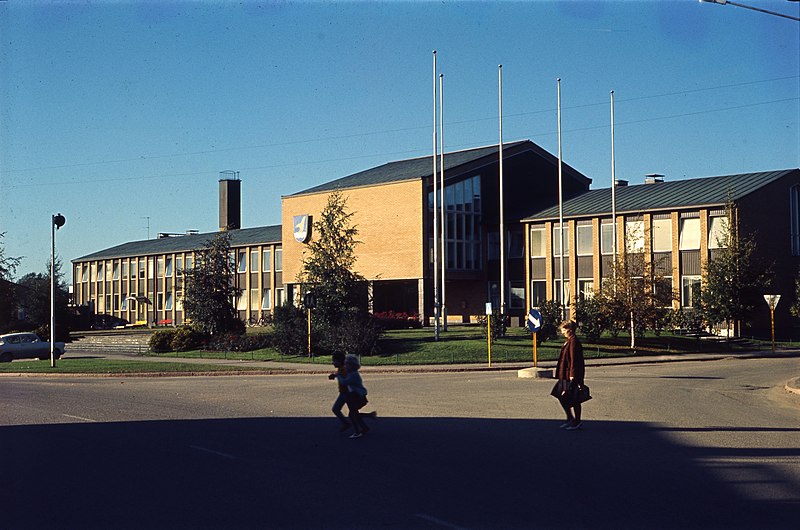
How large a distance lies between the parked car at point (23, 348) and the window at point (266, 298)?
31296mm

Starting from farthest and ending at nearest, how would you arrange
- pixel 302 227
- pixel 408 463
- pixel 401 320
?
pixel 302 227
pixel 401 320
pixel 408 463

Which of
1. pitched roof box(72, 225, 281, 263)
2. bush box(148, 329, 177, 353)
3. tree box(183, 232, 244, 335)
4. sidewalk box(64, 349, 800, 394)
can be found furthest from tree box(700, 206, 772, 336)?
pitched roof box(72, 225, 281, 263)

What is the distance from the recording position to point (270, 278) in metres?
79.2

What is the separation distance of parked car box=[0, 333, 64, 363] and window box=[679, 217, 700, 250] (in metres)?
33.7

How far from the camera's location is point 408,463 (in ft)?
38.4

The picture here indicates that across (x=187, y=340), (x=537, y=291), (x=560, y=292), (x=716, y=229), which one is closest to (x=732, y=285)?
(x=716, y=229)

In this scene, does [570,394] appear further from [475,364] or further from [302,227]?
[302,227]

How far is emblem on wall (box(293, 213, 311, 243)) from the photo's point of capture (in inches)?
2660

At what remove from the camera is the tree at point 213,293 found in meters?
50.3

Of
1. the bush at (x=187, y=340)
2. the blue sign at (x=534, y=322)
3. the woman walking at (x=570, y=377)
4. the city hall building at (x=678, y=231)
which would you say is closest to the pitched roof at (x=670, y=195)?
the city hall building at (x=678, y=231)

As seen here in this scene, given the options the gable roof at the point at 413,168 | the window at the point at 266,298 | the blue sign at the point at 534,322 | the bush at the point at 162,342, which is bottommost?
the bush at the point at 162,342

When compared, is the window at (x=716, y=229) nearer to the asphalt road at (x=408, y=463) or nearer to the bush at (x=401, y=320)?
the bush at (x=401, y=320)

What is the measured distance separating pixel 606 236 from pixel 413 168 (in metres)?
16.2

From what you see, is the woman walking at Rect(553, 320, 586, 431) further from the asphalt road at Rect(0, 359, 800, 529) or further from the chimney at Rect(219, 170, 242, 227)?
the chimney at Rect(219, 170, 242, 227)
